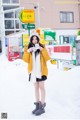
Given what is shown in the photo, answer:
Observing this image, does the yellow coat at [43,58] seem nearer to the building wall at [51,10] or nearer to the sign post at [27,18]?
the sign post at [27,18]

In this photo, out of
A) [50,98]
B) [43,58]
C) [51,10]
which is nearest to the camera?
[43,58]

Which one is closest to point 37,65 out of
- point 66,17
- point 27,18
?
point 27,18

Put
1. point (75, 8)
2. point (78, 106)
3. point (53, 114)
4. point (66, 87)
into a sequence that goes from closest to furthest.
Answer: point (53, 114) < point (78, 106) < point (66, 87) < point (75, 8)

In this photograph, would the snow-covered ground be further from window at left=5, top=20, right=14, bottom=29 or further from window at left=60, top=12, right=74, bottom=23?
window at left=60, top=12, right=74, bottom=23

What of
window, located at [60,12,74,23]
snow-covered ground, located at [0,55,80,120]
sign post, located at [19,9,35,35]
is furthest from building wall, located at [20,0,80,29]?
snow-covered ground, located at [0,55,80,120]

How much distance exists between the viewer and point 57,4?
32094mm

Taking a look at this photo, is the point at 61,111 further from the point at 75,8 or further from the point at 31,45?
the point at 75,8

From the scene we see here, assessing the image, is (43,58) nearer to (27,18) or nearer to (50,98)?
(50,98)

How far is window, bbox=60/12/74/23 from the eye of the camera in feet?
109

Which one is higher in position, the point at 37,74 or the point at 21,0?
the point at 21,0

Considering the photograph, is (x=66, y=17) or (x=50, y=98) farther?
(x=66, y=17)

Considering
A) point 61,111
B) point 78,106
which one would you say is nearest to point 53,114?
point 61,111

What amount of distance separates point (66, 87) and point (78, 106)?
1103mm

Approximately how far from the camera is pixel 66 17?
1315 inches
